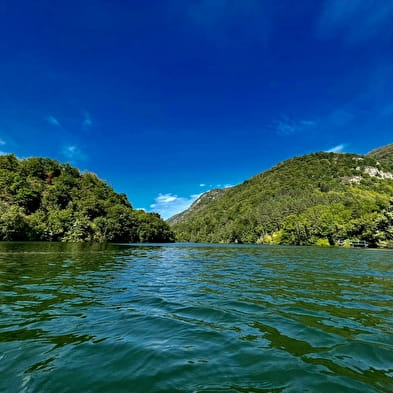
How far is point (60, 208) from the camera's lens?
11094 cm

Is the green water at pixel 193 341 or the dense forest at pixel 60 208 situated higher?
the dense forest at pixel 60 208

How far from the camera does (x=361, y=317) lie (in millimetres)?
8227

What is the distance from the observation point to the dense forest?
82.9 meters

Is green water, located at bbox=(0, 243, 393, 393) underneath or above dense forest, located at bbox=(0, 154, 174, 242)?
underneath

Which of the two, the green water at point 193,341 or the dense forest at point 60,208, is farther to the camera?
the dense forest at point 60,208

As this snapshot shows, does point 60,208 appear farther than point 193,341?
Yes

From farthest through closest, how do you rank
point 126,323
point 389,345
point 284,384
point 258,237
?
point 258,237
point 126,323
point 389,345
point 284,384

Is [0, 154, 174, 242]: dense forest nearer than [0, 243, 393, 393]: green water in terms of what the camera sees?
No

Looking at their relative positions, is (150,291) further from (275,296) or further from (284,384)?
(284,384)

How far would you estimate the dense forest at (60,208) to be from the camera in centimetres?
8293

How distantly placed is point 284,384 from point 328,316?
15.9 feet

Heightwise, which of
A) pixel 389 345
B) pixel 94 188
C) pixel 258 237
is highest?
pixel 94 188

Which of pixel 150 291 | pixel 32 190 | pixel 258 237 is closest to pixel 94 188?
pixel 32 190

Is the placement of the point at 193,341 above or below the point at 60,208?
below
